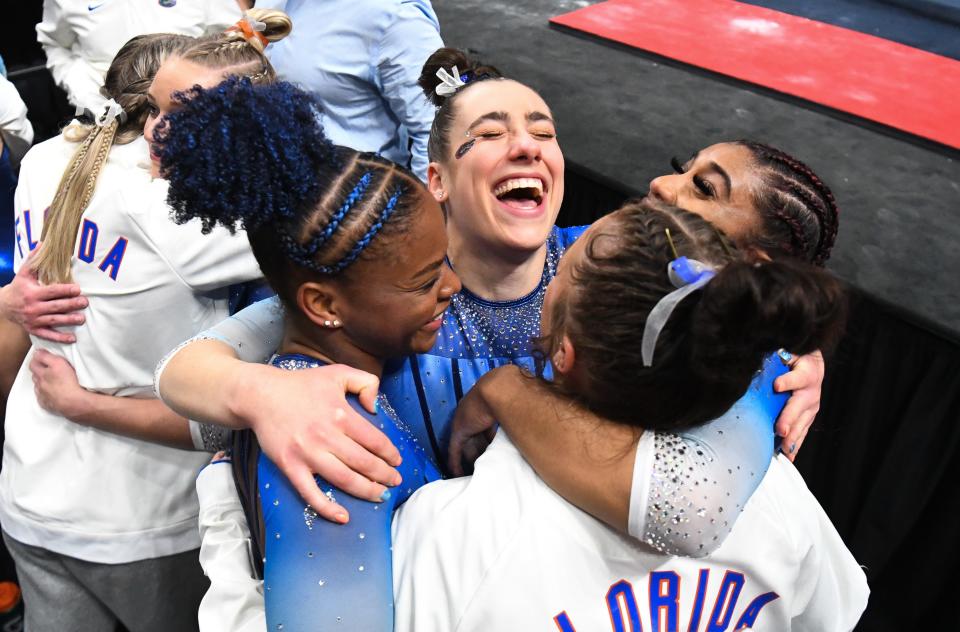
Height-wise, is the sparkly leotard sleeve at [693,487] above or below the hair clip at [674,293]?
below

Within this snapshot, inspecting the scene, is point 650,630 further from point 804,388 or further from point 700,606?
point 804,388

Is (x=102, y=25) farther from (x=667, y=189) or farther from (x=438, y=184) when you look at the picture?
(x=667, y=189)

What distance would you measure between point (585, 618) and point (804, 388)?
22.8 inches

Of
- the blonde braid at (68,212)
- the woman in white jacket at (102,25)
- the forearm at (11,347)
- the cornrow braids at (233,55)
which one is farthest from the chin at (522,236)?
the woman in white jacket at (102,25)

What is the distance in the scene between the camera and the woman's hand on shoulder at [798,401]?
118 cm

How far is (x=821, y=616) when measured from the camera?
1014 mm

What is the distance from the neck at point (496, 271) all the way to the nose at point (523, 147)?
171 mm

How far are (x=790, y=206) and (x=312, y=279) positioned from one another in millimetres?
798

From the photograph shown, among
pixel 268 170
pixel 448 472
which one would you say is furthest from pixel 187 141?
pixel 448 472

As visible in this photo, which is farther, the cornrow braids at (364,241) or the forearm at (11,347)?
the forearm at (11,347)

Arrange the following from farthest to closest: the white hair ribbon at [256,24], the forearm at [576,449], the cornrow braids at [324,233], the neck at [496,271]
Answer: the white hair ribbon at [256,24] < the neck at [496,271] < the cornrow braids at [324,233] < the forearm at [576,449]

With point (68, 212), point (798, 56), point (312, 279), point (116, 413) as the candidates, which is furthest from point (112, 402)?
point (798, 56)

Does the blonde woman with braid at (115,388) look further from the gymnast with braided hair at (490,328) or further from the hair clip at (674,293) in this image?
the hair clip at (674,293)

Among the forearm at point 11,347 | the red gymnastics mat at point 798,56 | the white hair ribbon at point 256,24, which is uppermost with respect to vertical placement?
the white hair ribbon at point 256,24
